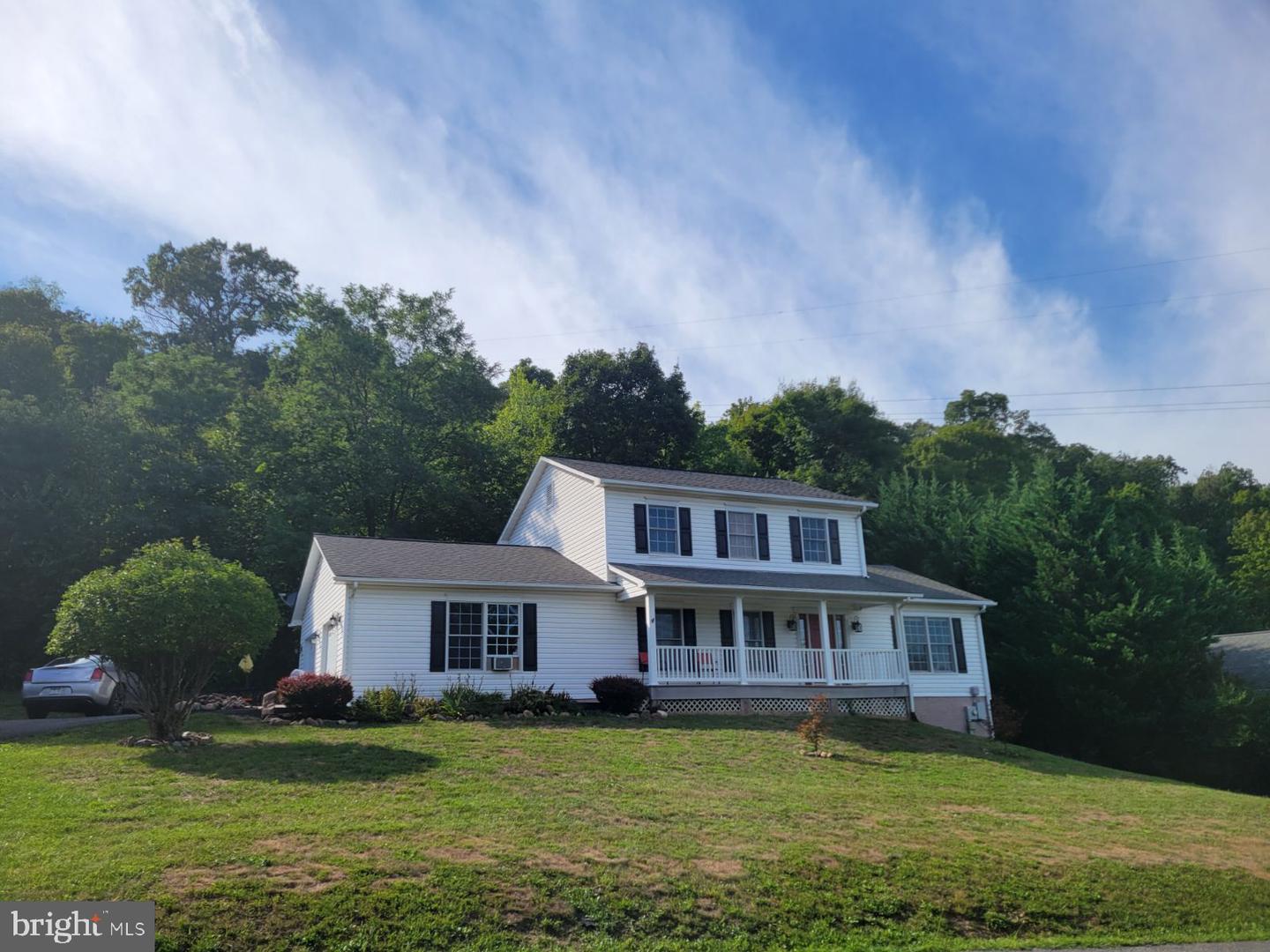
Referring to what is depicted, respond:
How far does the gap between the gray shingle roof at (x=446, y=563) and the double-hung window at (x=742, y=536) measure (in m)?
4.35

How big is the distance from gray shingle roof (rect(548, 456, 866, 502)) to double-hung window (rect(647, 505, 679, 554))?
0.76m

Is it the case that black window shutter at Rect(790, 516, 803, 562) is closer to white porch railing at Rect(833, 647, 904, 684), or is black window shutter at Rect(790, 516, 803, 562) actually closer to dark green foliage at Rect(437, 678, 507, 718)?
white porch railing at Rect(833, 647, 904, 684)

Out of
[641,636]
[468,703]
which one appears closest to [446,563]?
[468,703]

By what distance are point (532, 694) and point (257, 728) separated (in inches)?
217

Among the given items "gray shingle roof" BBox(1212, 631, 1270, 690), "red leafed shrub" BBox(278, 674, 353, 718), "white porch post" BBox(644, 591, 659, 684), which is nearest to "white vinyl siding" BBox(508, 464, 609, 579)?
"white porch post" BBox(644, 591, 659, 684)

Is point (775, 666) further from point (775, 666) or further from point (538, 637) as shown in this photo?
point (538, 637)

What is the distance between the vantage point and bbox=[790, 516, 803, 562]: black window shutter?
25.5 metres

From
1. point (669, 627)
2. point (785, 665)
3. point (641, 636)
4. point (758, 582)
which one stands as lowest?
point (785, 665)

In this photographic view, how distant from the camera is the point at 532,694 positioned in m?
18.8

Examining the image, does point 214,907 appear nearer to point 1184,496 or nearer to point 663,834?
point 663,834

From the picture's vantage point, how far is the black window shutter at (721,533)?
80.0 feet

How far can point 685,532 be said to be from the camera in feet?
79.0

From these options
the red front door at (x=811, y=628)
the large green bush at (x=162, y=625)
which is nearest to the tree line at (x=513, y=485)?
the red front door at (x=811, y=628)

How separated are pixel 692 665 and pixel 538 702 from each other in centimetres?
420
